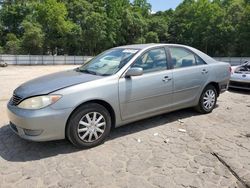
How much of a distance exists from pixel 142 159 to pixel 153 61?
182 centimetres

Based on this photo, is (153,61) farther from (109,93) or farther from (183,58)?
(109,93)

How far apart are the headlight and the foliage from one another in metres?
36.2

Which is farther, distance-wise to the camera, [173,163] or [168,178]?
[173,163]

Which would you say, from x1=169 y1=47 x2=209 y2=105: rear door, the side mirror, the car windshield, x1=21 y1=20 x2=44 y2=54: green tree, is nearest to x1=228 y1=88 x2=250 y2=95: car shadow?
x1=169 y1=47 x2=209 y2=105: rear door

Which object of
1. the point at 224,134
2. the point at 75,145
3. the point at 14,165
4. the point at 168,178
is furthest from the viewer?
the point at 224,134

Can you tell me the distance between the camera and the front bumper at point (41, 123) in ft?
12.6

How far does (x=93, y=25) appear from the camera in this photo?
41938 mm

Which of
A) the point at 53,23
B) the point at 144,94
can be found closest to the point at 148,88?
the point at 144,94

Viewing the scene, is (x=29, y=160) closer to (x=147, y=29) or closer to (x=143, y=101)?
(x=143, y=101)

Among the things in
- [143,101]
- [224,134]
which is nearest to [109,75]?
[143,101]

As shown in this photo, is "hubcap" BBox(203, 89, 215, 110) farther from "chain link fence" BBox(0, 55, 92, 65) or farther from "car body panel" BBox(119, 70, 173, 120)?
"chain link fence" BBox(0, 55, 92, 65)

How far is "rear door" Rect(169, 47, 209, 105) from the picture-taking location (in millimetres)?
5242

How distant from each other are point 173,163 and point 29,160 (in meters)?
1.93

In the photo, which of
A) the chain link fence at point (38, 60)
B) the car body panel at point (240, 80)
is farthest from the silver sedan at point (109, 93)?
the chain link fence at point (38, 60)
